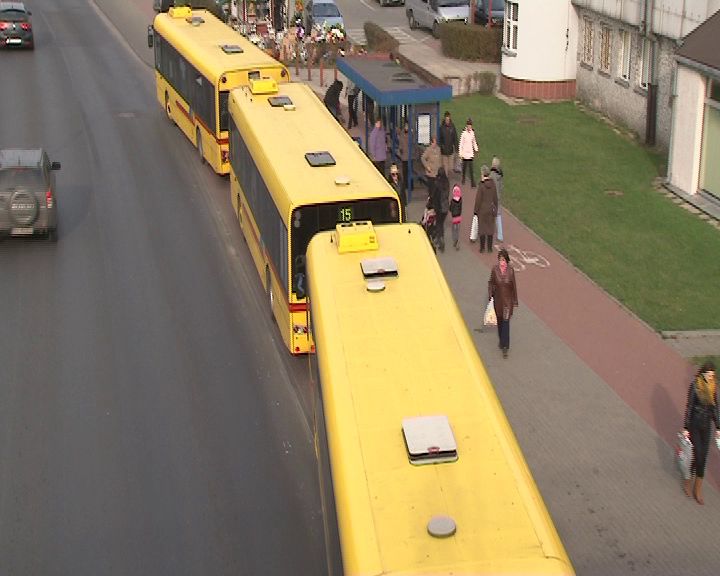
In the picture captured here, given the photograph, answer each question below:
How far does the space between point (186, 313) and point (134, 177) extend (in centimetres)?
956

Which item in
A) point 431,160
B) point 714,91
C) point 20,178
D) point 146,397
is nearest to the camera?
point 146,397

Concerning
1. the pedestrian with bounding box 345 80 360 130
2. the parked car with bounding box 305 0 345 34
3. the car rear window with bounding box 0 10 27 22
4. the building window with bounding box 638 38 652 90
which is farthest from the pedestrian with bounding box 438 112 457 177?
the car rear window with bounding box 0 10 27 22

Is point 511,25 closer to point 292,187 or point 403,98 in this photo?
point 403,98

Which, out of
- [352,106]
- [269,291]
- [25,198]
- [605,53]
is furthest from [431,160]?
[605,53]

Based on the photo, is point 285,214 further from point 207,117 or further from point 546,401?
point 207,117

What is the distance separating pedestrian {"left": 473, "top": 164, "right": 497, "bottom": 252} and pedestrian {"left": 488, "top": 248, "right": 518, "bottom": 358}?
176 inches

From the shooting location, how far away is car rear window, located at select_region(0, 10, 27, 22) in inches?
1845

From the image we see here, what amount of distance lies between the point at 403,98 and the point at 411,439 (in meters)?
17.2

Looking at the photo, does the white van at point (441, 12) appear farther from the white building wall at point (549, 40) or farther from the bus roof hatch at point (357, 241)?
the bus roof hatch at point (357, 241)

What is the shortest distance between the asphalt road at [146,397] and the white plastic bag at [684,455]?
420 centimetres

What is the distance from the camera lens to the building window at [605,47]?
34.8 metres

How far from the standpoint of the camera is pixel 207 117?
A: 27.8 m

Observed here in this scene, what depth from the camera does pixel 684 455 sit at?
1368cm

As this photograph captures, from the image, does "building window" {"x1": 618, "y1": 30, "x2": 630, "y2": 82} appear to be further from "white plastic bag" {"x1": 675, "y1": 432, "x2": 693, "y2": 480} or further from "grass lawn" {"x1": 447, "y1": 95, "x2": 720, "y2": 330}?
"white plastic bag" {"x1": 675, "y1": 432, "x2": 693, "y2": 480}
